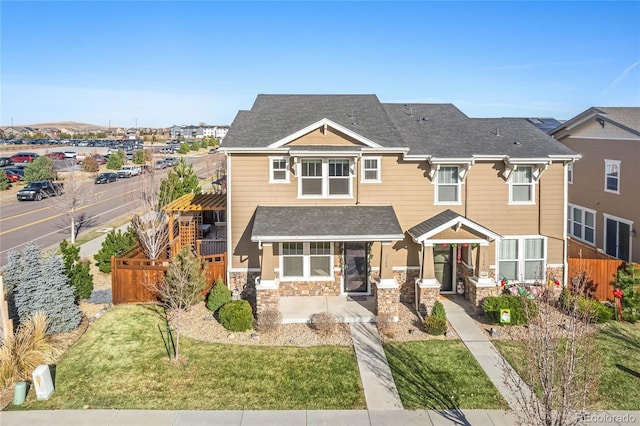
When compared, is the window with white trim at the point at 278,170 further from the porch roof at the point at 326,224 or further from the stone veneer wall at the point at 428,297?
the stone veneer wall at the point at 428,297

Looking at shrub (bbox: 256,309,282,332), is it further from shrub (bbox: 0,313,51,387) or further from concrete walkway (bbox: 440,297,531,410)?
shrub (bbox: 0,313,51,387)

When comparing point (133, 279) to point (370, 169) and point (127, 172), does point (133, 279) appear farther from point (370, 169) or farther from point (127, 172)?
point (127, 172)

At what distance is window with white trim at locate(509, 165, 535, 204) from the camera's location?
57.8 ft

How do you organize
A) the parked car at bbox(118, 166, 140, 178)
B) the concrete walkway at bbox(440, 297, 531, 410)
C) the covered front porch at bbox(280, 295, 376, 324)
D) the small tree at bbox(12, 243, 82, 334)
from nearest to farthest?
1. the concrete walkway at bbox(440, 297, 531, 410)
2. the small tree at bbox(12, 243, 82, 334)
3. the covered front porch at bbox(280, 295, 376, 324)
4. the parked car at bbox(118, 166, 140, 178)

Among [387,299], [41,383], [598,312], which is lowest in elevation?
[41,383]

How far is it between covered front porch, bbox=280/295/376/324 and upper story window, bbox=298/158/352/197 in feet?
12.8

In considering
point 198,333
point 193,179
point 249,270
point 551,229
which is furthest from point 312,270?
point 193,179

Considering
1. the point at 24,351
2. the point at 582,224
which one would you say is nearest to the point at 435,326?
the point at 24,351

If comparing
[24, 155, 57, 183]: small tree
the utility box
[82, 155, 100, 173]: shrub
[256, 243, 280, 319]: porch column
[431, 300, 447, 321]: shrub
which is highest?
[82, 155, 100, 173]: shrub

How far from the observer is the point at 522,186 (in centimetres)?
1770

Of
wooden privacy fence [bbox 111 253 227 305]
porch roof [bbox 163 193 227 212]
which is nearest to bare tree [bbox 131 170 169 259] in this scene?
porch roof [bbox 163 193 227 212]

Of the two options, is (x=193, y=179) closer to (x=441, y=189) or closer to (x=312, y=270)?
(x=312, y=270)

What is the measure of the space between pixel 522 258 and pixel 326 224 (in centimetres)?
797

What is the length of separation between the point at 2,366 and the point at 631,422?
14.8 m
